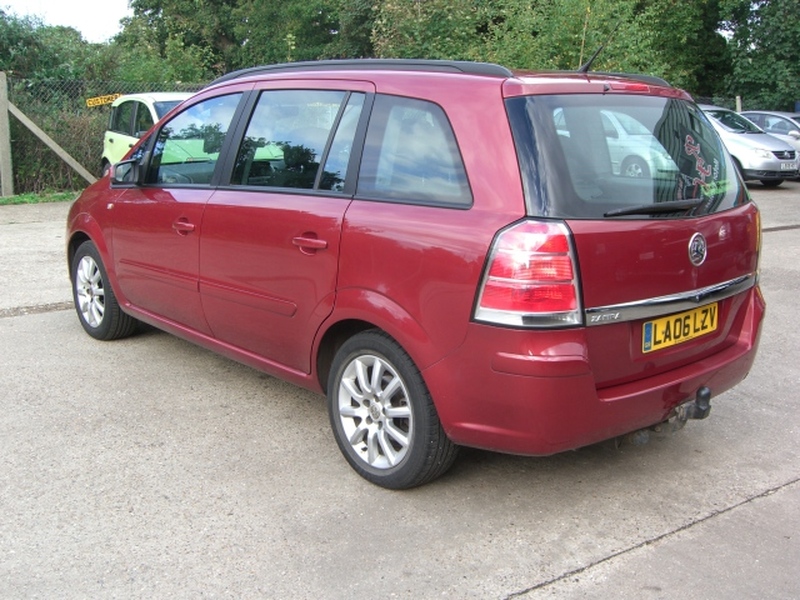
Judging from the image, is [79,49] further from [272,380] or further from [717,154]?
[717,154]

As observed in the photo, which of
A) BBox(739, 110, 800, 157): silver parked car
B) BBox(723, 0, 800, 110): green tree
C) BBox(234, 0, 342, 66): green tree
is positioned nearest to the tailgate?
BBox(739, 110, 800, 157): silver parked car

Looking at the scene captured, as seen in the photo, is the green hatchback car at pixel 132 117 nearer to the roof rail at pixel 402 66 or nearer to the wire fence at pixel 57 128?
the wire fence at pixel 57 128

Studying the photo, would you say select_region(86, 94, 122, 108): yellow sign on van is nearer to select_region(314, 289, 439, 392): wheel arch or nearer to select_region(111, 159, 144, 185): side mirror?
select_region(111, 159, 144, 185): side mirror

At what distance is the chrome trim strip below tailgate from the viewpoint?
125 inches

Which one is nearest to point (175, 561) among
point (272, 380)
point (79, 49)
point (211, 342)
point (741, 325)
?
point (211, 342)

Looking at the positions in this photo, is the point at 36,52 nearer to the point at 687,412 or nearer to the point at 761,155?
the point at 761,155

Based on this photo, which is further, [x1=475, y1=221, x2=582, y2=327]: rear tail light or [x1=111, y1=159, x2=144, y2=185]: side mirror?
[x1=111, y1=159, x2=144, y2=185]: side mirror

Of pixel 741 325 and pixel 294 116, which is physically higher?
pixel 294 116

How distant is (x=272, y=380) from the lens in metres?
5.16

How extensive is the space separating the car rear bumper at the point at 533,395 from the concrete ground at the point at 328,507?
419 mm

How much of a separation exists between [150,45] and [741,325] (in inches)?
719

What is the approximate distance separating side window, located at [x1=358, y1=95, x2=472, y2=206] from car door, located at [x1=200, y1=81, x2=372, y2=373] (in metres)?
0.12

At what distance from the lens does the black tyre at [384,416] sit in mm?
3490

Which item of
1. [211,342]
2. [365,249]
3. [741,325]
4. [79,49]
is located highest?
[79,49]
